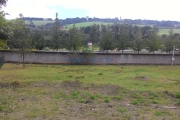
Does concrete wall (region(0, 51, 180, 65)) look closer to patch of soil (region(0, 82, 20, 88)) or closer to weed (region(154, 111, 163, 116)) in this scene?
patch of soil (region(0, 82, 20, 88))

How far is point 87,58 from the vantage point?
1303 inches

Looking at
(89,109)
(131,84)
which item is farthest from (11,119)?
(131,84)

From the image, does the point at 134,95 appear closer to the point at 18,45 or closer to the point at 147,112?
the point at 147,112

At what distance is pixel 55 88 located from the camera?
15.1 metres

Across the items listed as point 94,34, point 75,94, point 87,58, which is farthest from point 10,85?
point 94,34

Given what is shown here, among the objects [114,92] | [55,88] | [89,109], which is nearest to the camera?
[89,109]

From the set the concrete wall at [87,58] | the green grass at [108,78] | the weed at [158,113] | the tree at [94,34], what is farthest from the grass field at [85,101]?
the tree at [94,34]

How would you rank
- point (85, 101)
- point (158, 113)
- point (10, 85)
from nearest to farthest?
point (158, 113), point (85, 101), point (10, 85)

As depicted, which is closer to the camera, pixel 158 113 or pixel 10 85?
pixel 158 113

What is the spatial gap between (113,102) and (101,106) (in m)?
1.11

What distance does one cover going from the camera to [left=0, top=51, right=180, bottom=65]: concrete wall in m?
32.1

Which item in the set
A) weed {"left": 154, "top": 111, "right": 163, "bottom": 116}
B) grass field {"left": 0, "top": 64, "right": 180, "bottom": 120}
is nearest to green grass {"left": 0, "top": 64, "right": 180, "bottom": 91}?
grass field {"left": 0, "top": 64, "right": 180, "bottom": 120}

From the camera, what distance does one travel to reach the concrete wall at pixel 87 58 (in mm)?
32062

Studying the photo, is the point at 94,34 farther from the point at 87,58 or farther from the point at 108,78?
the point at 108,78
